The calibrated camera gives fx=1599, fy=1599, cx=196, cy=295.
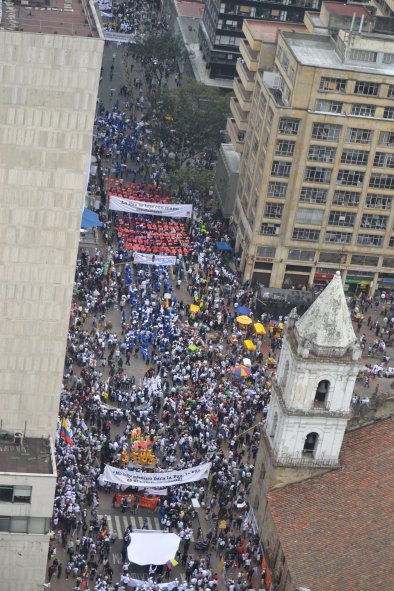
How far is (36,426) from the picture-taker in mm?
118500

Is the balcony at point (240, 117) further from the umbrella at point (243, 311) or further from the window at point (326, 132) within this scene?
the umbrella at point (243, 311)

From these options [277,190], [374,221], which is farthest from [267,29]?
[374,221]

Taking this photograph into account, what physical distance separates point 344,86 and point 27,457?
62.6 meters

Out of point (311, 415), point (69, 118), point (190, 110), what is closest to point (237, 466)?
point (311, 415)

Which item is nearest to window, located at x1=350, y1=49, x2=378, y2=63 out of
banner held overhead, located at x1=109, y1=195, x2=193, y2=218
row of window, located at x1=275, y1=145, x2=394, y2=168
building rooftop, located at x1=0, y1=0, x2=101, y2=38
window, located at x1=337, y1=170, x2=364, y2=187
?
row of window, located at x1=275, y1=145, x2=394, y2=168

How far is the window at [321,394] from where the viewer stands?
123625 millimetres

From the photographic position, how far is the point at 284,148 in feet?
542

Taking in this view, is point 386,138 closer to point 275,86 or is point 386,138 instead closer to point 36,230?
point 275,86

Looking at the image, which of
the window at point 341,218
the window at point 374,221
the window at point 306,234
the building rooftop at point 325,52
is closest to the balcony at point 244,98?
the building rooftop at point 325,52

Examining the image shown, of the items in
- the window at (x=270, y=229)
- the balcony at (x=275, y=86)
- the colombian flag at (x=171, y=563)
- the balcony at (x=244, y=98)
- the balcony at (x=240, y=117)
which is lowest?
the colombian flag at (x=171, y=563)

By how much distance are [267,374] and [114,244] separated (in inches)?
1221

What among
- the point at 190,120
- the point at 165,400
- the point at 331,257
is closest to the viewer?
the point at 165,400

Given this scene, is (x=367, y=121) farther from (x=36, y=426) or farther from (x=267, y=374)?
(x=36, y=426)

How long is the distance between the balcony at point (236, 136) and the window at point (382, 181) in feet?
59.7
